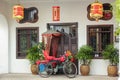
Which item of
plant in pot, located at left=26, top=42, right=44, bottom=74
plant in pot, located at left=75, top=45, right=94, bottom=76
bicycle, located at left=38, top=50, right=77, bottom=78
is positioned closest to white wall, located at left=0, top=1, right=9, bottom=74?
plant in pot, located at left=26, top=42, right=44, bottom=74

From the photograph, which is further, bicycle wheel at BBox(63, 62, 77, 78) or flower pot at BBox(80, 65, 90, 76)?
flower pot at BBox(80, 65, 90, 76)

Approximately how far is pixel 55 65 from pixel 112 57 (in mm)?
2146

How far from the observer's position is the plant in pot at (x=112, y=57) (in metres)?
9.16

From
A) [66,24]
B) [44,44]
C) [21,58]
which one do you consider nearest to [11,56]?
[21,58]

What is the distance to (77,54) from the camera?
9672 mm

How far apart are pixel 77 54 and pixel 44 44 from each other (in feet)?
4.52

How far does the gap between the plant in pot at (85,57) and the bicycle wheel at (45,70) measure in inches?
47.0

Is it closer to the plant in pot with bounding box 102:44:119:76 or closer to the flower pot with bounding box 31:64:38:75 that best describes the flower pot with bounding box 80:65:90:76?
the plant in pot with bounding box 102:44:119:76

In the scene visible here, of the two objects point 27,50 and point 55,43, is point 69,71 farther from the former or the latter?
point 27,50

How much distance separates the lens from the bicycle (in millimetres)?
9223

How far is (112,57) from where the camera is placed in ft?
30.1

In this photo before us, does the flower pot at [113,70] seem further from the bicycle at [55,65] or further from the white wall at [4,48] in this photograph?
the white wall at [4,48]

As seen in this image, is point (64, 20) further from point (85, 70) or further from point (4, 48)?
point (4, 48)

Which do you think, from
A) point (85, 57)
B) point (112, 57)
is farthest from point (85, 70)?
point (112, 57)
